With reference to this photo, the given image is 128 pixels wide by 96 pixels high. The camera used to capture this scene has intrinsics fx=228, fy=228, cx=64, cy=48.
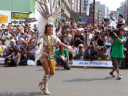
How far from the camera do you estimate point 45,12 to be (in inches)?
246

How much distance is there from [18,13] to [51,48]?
19936 millimetres

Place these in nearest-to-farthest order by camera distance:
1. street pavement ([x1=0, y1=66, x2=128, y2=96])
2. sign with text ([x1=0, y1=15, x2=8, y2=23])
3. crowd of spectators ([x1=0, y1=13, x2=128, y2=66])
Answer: street pavement ([x1=0, y1=66, x2=128, y2=96]) < crowd of spectators ([x1=0, y1=13, x2=128, y2=66]) < sign with text ([x1=0, y1=15, x2=8, y2=23])

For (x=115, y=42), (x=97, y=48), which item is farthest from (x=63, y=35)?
(x=115, y=42)

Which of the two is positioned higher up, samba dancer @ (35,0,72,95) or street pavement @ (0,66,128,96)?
samba dancer @ (35,0,72,95)

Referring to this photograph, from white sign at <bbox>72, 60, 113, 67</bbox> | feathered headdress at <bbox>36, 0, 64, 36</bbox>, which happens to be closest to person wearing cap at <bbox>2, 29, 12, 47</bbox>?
A: white sign at <bbox>72, 60, 113, 67</bbox>

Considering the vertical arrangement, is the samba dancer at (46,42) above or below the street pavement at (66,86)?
above

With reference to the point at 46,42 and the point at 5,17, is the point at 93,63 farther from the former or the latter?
the point at 5,17

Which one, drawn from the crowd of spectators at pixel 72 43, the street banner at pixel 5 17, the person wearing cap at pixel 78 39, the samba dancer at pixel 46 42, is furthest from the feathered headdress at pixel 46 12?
the street banner at pixel 5 17

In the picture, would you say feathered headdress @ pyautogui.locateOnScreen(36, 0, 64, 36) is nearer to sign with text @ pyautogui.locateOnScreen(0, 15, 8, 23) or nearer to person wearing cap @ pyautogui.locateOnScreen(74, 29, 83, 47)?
person wearing cap @ pyautogui.locateOnScreen(74, 29, 83, 47)

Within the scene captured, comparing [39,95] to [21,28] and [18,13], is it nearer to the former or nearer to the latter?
[21,28]

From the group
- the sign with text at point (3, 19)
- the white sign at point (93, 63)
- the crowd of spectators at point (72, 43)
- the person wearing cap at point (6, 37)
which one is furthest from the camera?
the sign with text at point (3, 19)

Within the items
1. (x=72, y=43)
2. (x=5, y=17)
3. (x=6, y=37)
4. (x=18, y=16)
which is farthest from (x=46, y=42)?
(x=18, y=16)

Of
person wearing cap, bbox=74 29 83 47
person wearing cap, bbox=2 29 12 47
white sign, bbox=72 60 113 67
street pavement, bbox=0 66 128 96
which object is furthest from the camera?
person wearing cap, bbox=2 29 12 47

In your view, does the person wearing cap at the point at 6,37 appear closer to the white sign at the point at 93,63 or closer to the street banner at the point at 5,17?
the white sign at the point at 93,63
